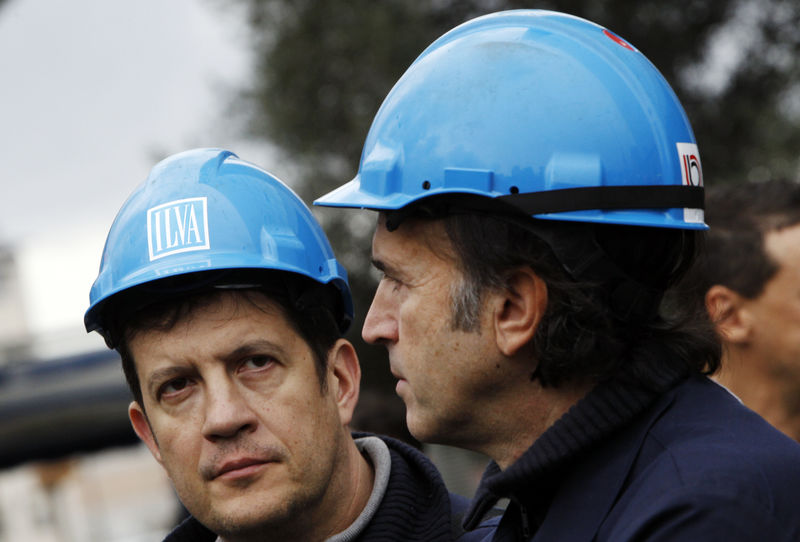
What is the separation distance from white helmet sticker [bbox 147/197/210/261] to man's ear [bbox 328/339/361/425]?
1.67 ft

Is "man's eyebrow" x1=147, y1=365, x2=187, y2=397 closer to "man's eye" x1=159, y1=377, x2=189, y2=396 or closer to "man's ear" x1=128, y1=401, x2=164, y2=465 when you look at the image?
"man's eye" x1=159, y1=377, x2=189, y2=396

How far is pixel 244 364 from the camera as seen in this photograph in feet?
9.17

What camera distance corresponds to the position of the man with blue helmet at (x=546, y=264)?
2.12m

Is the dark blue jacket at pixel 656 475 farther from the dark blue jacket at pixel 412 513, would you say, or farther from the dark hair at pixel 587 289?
the dark blue jacket at pixel 412 513

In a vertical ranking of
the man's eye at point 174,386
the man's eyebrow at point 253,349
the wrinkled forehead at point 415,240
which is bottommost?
the man's eye at point 174,386

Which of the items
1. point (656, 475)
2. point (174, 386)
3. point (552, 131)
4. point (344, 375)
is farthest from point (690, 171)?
point (174, 386)

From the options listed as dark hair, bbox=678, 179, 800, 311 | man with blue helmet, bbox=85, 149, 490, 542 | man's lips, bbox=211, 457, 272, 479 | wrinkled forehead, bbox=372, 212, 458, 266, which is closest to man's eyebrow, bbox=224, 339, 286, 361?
man with blue helmet, bbox=85, 149, 490, 542

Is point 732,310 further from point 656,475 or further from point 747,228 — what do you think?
point 656,475

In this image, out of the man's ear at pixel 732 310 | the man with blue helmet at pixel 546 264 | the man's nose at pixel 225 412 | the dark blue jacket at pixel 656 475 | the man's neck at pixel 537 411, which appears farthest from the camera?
the man's ear at pixel 732 310

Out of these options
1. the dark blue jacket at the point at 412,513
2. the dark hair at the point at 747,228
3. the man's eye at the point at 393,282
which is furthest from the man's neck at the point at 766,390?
the man's eye at the point at 393,282

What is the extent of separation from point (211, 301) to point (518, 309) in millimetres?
967

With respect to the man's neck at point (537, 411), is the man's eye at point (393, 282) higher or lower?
higher

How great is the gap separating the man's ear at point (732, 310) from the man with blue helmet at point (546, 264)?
1666 millimetres

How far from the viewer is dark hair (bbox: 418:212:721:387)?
2.17 meters
